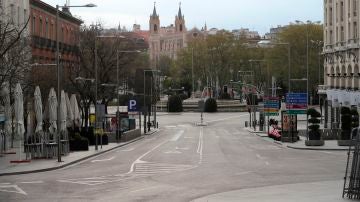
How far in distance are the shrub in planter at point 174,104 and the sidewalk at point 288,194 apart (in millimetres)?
112366

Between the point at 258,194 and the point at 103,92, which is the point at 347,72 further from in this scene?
the point at 258,194

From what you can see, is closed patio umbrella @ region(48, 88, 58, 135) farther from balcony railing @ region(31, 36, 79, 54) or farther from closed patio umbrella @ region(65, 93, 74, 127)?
balcony railing @ region(31, 36, 79, 54)

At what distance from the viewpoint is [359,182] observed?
19.2 meters

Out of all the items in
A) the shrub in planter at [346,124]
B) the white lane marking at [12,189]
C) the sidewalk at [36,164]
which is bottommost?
the sidewalk at [36,164]

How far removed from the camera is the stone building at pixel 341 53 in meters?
69.9

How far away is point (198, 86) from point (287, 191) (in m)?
166

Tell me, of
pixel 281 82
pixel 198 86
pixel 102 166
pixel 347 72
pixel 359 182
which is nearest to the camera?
pixel 359 182

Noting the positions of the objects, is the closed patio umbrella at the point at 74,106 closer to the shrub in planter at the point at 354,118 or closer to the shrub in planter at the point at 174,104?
the shrub in planter at the point at 354,118

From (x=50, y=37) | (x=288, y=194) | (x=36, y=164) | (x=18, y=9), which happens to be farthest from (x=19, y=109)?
(x=50, y=37)

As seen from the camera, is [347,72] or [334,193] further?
[347,72]

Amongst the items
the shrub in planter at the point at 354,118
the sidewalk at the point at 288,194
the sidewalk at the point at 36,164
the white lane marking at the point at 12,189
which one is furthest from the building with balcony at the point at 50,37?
the sidewalk at the point at 288,194

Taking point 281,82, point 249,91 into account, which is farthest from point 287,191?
point 281,82

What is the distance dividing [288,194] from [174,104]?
116m

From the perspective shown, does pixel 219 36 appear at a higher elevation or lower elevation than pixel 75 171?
higher
